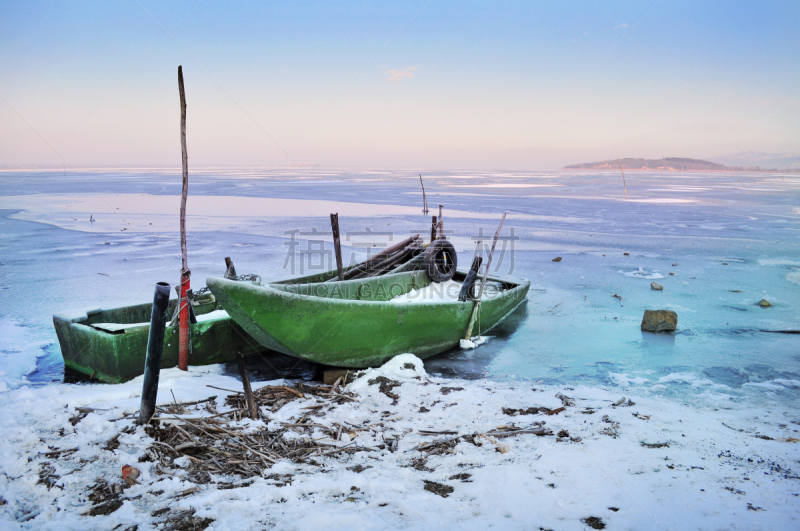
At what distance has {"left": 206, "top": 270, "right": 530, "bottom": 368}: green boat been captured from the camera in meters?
5.32

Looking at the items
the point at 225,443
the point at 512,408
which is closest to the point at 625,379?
the point at 512,408

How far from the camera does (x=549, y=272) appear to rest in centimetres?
1212

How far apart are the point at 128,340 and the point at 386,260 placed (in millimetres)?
4459

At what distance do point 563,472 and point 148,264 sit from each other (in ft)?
34.1

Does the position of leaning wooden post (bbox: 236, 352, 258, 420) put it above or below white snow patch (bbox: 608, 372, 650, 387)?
above

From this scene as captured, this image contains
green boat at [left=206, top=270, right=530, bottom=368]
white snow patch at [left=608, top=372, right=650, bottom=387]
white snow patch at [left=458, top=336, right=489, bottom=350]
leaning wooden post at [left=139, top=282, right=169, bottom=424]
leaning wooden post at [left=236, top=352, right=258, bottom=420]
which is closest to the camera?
leaning wooden post at [left=139, top=282, right=169, bottom=424]

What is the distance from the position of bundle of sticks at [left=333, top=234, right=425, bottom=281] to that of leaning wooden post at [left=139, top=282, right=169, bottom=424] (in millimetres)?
4173

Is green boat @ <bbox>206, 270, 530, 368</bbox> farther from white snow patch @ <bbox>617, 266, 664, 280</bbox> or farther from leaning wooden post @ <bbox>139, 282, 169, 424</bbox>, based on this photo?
white snow patch @ <bbox>617, 266, 664, 280</bbox>

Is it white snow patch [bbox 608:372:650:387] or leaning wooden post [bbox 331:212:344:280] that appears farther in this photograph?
leaning wooden post [bbox 331:212:344:280]

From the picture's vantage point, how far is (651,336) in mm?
7711

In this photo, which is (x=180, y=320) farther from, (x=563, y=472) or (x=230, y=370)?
(x=563, y=472)

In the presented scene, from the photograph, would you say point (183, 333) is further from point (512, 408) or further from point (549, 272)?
point (549, 272)

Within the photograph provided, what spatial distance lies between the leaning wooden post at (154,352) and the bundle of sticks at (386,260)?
13.7 feet

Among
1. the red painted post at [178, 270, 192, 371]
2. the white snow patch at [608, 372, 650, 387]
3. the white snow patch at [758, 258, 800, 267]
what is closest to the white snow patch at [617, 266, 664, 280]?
the white snow patch at [758, 258, 800, 267]
